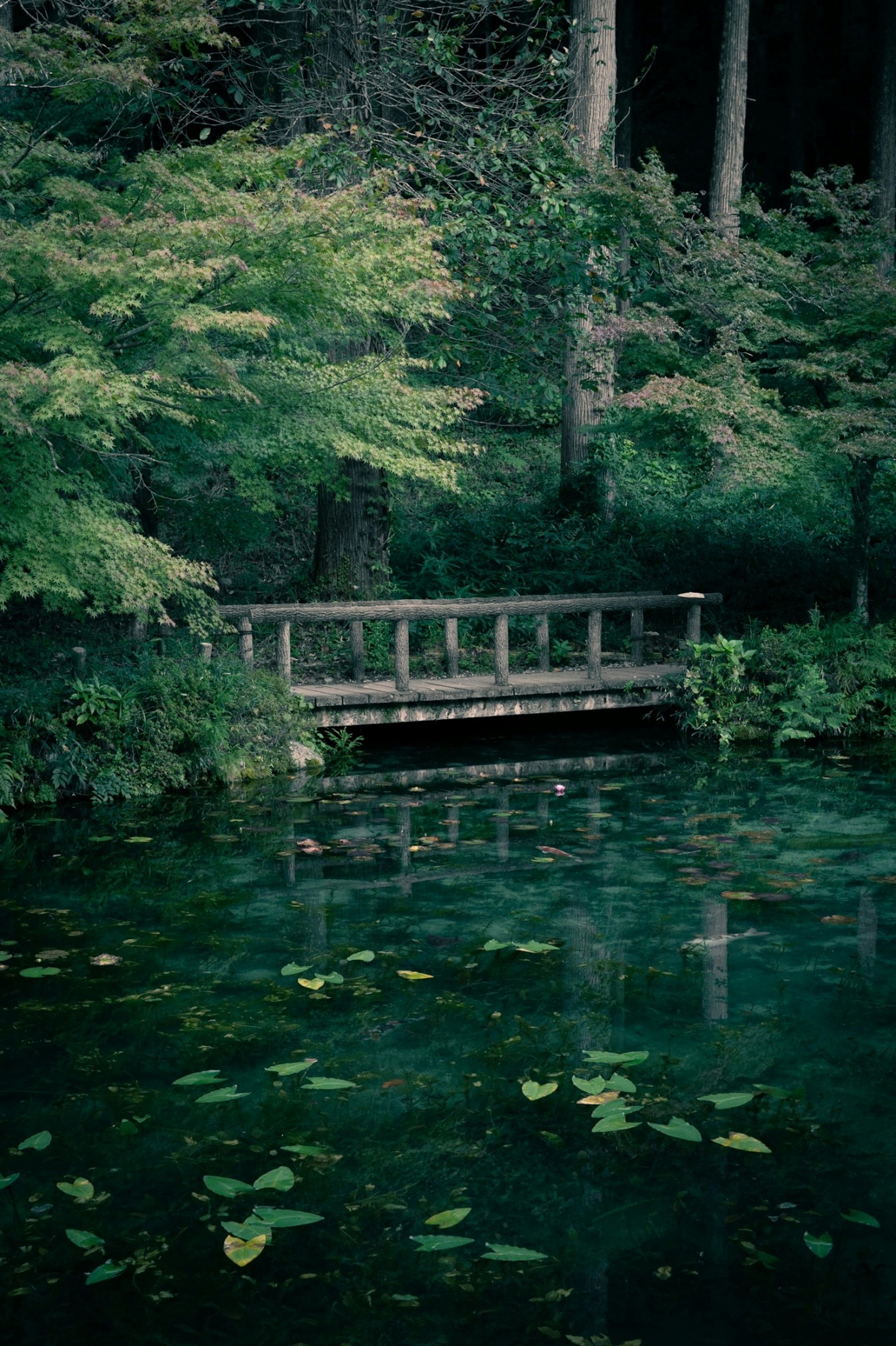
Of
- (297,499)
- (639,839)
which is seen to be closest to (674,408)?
(639,839)

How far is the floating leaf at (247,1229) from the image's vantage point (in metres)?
3.67

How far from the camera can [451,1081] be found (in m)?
4.79

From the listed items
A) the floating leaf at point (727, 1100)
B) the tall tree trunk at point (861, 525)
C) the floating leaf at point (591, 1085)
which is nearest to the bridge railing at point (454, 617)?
the tall tree trunk at point (861, 525)

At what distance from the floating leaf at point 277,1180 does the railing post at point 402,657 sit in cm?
859

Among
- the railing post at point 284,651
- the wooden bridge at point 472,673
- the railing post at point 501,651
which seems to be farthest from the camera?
the railing post at point 501,651

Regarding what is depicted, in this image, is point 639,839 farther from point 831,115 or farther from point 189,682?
point 831,115

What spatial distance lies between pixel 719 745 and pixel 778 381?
444 cm

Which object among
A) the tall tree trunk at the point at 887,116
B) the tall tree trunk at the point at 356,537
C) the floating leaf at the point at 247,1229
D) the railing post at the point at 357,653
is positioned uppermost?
the tall tree trunk at the point at 887,116

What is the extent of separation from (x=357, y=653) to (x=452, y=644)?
3.35 feet

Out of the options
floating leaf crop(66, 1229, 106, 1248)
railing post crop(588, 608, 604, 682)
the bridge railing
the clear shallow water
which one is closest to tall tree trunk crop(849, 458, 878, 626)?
the bridge railing

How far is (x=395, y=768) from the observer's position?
11977mm

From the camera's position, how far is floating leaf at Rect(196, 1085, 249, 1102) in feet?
15.0

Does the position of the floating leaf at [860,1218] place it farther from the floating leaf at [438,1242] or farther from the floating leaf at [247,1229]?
the floating leaf at [247,1229]

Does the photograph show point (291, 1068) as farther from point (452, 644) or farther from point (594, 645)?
point (594, 645)
